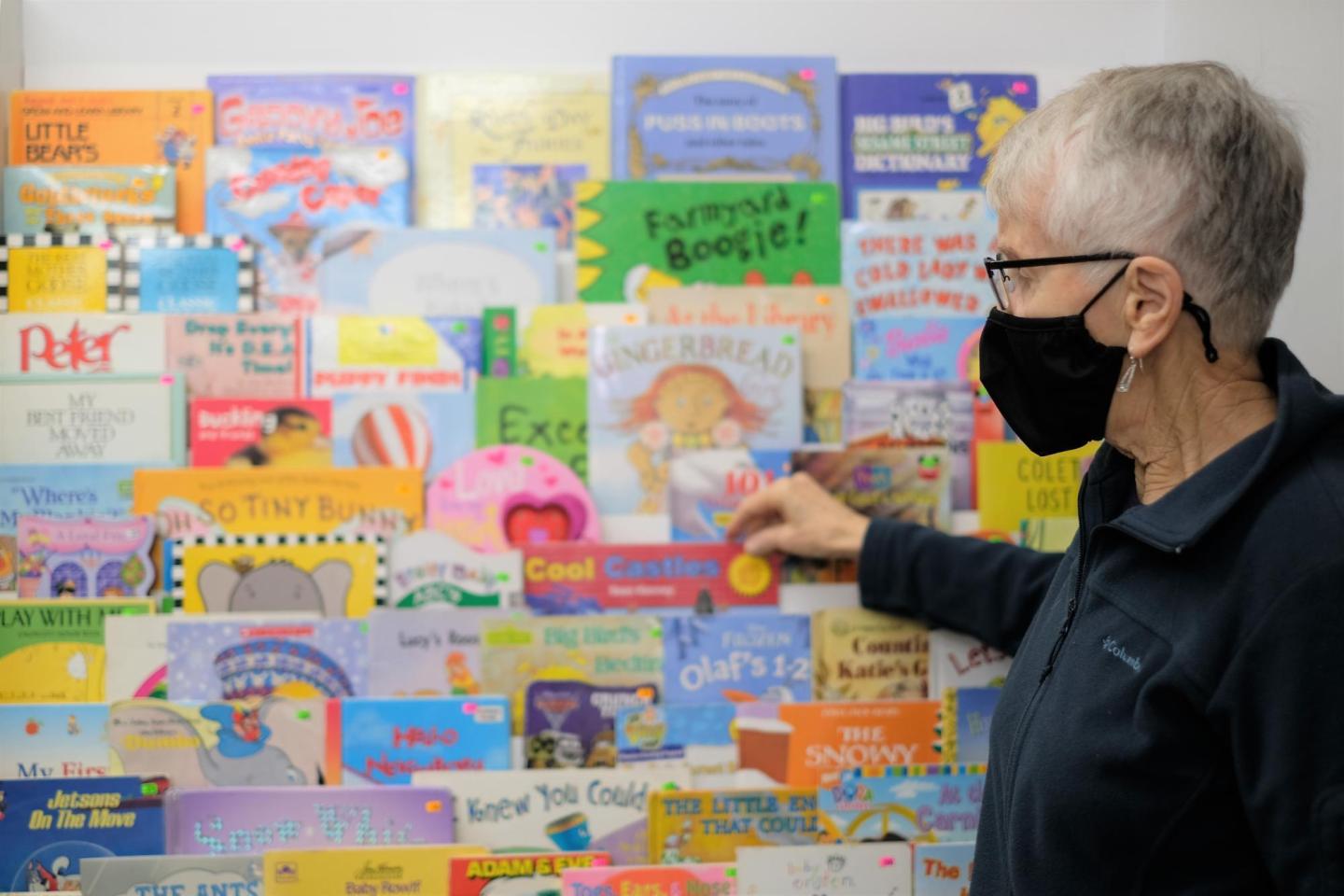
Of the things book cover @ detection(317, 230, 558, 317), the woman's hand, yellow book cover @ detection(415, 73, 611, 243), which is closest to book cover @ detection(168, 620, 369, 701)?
book cover @ detection(317, 230, 558, 317)

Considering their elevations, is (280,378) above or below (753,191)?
below

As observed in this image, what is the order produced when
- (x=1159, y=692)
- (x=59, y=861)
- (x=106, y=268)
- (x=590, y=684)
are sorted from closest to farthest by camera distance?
(x=1159, y=692) < (x=59, y=861) < (x=590, y=684) < (x=106, y=268)

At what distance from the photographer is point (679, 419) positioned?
227 cm

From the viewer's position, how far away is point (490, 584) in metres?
2.17

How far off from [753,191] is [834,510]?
0.61m

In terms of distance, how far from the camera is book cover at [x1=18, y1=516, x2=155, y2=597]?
2172mm

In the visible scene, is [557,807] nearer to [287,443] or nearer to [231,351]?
[287,443]

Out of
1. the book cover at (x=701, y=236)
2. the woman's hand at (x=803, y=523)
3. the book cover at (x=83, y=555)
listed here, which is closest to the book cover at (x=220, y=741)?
the book cover at (x=83, y=555)

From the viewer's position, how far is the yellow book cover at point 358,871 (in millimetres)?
1897

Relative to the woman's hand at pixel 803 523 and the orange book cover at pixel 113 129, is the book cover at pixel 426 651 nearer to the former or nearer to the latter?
the woman's hand at pixel 803 523

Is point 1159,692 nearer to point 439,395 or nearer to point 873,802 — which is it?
point 873,802

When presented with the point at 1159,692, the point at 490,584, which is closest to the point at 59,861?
the point at 490,584

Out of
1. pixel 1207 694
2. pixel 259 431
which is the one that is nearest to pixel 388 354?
pixel 259 431

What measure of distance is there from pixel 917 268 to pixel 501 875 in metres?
1.28
